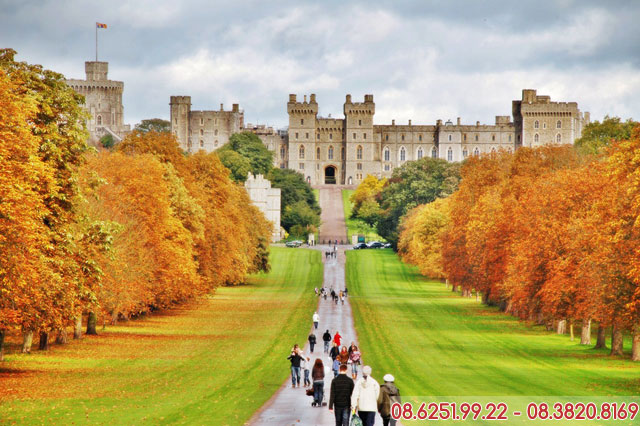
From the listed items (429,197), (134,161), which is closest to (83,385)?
(134,161)

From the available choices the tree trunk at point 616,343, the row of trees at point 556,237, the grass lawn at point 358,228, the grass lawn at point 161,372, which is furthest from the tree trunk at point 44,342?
the grass lawn at point 358,228

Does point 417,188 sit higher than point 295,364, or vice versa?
point 417,188

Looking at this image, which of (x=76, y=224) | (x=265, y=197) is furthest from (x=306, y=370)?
(x=265, y=197)

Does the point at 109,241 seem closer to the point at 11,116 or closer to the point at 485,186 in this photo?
the point at 11,116

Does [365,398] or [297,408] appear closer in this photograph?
[365,398]

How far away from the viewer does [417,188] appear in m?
120

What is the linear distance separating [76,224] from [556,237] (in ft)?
66.0

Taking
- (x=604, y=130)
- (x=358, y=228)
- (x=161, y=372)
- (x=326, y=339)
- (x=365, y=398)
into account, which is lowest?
(x=161, y=372)

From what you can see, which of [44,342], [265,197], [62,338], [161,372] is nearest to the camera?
[161,372]

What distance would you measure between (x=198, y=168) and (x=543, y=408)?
50401mm

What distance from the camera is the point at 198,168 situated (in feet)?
237

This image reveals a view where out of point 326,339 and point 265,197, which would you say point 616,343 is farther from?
point 265,197

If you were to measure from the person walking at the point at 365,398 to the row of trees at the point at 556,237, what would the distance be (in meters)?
12.6

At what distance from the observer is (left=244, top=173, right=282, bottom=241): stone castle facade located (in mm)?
128250
